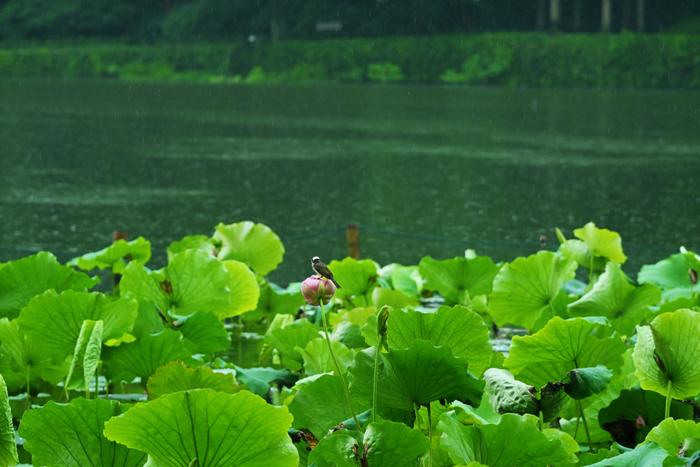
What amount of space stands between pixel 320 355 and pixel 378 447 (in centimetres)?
68

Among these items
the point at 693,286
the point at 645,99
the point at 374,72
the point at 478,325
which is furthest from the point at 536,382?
the point at 374,72

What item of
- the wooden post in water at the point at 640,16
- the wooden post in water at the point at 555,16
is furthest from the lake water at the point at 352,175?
the wooden post in water at the point at 555,16

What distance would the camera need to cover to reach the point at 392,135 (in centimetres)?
2705

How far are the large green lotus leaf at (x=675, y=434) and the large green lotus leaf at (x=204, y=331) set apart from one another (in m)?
0.94

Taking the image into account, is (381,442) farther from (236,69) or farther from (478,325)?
(236,69)

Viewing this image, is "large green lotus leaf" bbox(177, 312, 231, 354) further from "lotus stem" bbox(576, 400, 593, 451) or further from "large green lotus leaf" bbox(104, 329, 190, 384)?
"lotus stem" bbox(576, 400, 593, 451)

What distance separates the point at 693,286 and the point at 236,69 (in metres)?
55.3

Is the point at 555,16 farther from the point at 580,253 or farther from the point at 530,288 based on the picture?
the point at 530,288

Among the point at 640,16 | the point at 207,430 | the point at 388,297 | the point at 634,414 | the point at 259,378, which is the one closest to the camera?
the point at 207,430

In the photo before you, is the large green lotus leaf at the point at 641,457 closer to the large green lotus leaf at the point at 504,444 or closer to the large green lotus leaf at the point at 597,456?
A: the large green lotus leaf at the point at 504,444

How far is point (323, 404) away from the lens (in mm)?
1769

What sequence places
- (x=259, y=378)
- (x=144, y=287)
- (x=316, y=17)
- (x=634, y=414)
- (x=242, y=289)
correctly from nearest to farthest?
(x=634, y=414)
(x=259, y=378)
(x=144, y=287)
(x=242, y=289)
(x=316, y=17)

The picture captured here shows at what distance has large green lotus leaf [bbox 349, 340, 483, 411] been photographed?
5.25 feet

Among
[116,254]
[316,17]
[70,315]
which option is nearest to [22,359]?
Result: [70,315]
